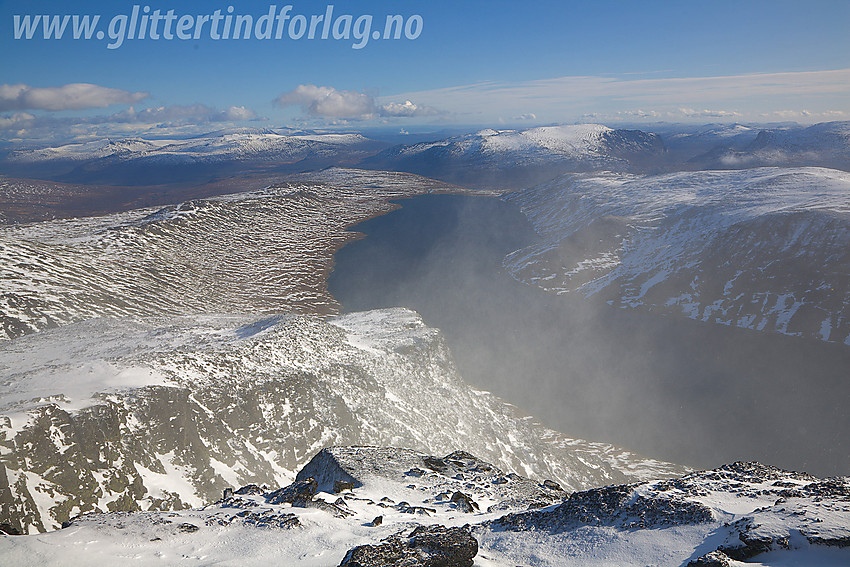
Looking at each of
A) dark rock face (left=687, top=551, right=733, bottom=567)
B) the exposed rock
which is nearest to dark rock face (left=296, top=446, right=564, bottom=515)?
the exposed rock

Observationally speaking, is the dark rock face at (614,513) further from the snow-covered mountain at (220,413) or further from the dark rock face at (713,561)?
the snow-covered mountain at (220,413)

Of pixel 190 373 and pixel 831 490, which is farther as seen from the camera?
pixel 190 373

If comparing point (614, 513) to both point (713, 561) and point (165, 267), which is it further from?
point (165, 267)

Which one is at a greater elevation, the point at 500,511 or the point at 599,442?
the point at 500,511

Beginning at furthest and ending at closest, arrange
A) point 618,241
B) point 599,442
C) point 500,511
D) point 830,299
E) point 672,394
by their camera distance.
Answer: point 618,241, point 830,299, point 672,394, point 599,442, point 500,511

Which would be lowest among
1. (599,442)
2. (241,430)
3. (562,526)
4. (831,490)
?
(599,442)

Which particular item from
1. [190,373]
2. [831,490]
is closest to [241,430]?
[190,373]

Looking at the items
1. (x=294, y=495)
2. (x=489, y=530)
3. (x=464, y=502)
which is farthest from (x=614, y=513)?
(x=294, y=495)

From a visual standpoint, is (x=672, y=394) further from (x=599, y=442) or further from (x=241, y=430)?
(x=241, y=430)
